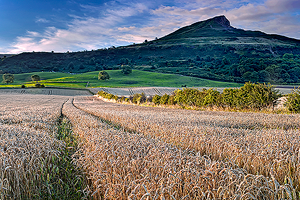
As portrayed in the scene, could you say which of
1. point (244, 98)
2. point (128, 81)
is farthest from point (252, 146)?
point (128, 81)

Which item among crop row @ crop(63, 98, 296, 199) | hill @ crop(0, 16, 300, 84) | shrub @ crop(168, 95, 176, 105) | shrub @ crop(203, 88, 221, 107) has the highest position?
hill @ crop(0, 16, 300, 84)

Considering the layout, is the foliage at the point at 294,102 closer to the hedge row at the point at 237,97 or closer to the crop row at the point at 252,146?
the hedge row at the point at 237,97

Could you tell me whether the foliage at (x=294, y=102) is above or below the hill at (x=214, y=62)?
below

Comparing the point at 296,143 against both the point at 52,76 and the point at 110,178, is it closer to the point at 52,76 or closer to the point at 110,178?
the point at 110,178

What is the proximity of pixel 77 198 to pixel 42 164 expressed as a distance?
0.92 m

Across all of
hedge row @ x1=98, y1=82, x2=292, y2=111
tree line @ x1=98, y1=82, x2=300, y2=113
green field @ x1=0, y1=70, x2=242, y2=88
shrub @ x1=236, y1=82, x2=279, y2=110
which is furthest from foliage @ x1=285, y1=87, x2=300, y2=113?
green field @ x1=0, y1=70, x2=242, y2=88

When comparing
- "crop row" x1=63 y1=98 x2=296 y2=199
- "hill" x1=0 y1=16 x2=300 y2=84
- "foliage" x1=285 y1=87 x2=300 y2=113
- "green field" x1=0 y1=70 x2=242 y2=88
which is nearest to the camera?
"crop row" x1=63 y1=98 x2=296 y2=199

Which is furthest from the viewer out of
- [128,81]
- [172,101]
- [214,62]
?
[214,62]

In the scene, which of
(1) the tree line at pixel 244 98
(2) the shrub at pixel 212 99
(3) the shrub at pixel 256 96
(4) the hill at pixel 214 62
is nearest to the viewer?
(1) the tree line at pixel 244 98

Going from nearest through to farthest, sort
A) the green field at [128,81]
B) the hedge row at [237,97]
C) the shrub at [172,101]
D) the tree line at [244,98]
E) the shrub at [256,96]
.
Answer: the tree line at [244,98] < the shrub at [256,96] < the hedge row at [237,97] < the shrub at [172,101] < the green field at [128,81]

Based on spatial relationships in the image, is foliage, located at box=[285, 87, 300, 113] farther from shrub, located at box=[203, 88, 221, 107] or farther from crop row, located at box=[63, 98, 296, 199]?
crop row, located at box=[63, 98, 296, 199]

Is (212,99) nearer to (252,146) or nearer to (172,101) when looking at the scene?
(172,101)

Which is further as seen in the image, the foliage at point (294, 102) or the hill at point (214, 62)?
the hill at point (214, 62)

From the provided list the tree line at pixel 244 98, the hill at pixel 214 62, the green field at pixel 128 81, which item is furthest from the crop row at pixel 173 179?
the hill at pixel 214 62
